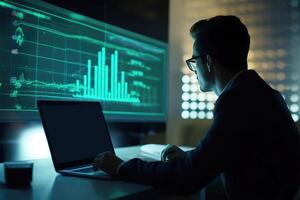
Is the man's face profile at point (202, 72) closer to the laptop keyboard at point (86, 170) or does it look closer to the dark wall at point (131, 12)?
the laptop keyboard at point (86, 170)

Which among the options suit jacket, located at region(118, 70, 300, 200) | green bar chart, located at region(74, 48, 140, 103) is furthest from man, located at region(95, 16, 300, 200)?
green bar chart, located at region(74, 48, 140, 103)

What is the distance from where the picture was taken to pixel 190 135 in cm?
258

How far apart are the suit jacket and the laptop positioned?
21cm

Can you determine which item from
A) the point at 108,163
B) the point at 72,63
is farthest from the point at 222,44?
the point at 72,63

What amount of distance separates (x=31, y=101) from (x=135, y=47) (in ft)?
2.56

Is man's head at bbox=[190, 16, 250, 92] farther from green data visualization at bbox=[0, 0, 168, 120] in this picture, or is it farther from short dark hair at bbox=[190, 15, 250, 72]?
green data visualization at bbox=[0, 0, 168, 120]

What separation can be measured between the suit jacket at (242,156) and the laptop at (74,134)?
210 millimetres

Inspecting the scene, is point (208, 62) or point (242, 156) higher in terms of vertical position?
point (208, 62)

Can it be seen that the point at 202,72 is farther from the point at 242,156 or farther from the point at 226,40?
the point at 242,156

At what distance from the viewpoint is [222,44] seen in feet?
4.14

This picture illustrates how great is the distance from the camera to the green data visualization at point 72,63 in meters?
1.50

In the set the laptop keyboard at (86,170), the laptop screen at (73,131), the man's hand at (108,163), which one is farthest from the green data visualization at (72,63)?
the man's hand at (108,163)

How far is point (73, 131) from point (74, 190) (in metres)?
0.35

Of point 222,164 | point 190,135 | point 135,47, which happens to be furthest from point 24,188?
point 190,135
